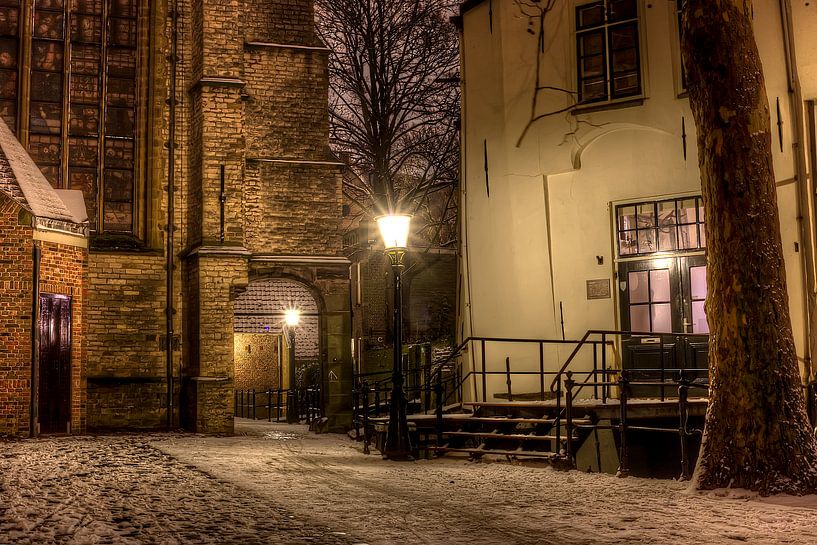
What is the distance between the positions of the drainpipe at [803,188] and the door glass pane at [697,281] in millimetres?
1433

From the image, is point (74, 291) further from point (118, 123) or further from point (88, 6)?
point (88, 6)

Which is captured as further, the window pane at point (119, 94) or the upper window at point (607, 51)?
the window pane at point (119, 94)

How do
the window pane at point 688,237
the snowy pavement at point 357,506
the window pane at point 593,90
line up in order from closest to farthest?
the snowy pavement at point 357,506 → the window pane at point 688,237 → the window pane at point 593,90

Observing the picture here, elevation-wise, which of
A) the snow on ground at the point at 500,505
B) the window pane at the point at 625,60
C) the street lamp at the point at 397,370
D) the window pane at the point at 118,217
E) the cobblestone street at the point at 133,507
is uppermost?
the window pane at the point at 625,60

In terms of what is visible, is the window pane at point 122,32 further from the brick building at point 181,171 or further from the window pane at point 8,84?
the window pane at point 8,84

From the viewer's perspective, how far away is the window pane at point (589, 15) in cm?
1480

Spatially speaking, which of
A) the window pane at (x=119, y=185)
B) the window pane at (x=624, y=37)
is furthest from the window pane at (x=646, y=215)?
the window pane at (x=119, y=185)

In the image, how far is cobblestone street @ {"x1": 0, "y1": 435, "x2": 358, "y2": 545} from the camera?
6.56 m

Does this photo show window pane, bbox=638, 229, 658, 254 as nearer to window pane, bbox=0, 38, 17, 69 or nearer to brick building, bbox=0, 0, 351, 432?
brick building, bbox=0, 0, 351, 432

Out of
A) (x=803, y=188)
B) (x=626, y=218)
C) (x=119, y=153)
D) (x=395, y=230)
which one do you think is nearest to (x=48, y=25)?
(x=119, y=153)

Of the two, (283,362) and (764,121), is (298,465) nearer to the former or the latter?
(764,121)

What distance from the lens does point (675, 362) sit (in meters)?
13.7

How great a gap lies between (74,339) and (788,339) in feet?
40.6

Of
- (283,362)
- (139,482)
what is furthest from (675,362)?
(283,362)
